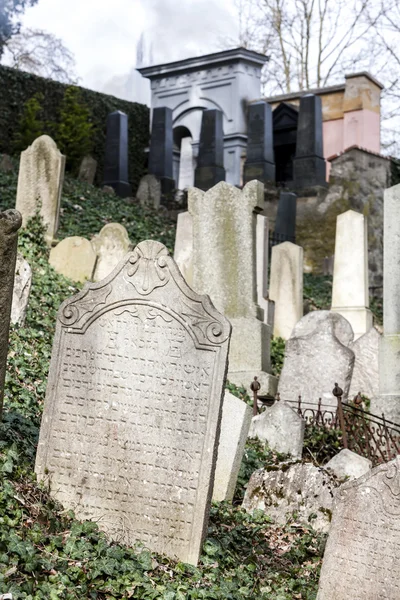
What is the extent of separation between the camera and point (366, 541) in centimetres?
512

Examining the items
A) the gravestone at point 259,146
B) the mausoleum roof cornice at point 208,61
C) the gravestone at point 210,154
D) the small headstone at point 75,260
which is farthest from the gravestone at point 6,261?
the mausoleum roof cornice at point 208,61

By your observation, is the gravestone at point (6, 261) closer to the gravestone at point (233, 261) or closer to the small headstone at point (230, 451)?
the small headstone at point (230, 451)

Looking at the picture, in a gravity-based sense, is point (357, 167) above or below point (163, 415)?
above

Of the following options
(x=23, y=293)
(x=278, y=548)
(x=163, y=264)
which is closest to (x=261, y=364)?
(x=23, y=293)

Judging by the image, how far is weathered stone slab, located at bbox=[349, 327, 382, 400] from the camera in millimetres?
11289

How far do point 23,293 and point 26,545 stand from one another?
4.84 meters

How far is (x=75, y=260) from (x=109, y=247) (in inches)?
27.1

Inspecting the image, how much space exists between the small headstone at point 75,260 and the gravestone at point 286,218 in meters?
11.0

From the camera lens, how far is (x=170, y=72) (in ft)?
115

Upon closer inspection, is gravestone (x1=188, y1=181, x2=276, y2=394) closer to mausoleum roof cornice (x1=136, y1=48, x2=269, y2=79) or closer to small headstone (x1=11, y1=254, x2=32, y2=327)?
small headstone (x1=11, y1=254, x2=32, y2=327)

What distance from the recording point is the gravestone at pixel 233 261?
1122 centimetres

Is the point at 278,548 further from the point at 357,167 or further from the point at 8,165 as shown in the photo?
the point at 357,167

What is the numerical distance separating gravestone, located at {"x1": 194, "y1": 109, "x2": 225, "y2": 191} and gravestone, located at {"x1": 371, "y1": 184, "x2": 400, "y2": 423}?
17.0 meters

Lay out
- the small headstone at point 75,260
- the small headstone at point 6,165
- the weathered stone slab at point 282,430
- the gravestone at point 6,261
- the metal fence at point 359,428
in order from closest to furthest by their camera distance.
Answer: the gravestone at point 6,261
the weathered stone slab at point 282,430
the metal fence at point 359,428
the small headstone at point 75,260
the small headstone at point 6,165
